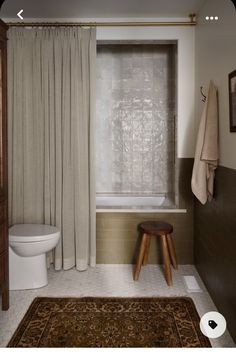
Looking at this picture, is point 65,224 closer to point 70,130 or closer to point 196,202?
point 70,130

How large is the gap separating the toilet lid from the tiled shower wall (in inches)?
25.0

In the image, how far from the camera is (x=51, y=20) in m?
3.80

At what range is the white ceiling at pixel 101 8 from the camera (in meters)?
3.41

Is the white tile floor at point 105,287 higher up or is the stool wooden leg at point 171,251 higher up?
the stool wooden leg at point 171,251

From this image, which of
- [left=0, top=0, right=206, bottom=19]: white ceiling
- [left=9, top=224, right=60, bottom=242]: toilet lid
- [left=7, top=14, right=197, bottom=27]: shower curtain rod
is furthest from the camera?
[left=7, top=14, right=197, bottom=27]: shower curtain rod

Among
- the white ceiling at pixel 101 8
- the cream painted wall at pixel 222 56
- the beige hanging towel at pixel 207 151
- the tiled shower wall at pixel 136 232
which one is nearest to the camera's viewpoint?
the cream painted wall at pixel 222 56

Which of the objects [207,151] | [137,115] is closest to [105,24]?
[137,115]

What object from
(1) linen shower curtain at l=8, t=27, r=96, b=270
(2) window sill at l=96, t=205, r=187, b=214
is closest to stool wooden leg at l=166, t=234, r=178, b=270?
(2) window sill at l=96, t=205, r=187, b=214

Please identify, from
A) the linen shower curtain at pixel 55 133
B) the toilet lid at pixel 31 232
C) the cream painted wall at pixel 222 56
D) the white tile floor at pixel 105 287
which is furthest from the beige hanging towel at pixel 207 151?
the toilet lid at pixel 31 232

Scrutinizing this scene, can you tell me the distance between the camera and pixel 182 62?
12.7 ft

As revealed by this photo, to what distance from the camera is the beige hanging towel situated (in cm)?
288

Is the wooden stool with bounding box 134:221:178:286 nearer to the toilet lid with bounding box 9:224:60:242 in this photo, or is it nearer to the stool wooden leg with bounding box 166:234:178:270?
the stool wooden leg with bounding box 166:234:178:270
